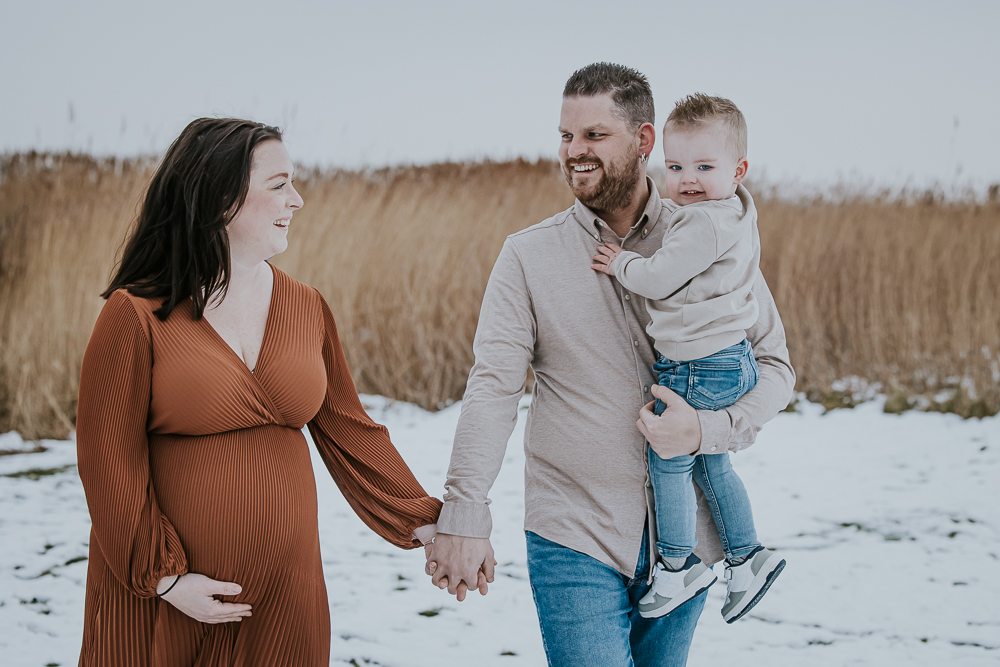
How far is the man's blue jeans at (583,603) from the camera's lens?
5.67ft

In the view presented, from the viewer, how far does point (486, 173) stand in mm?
8648

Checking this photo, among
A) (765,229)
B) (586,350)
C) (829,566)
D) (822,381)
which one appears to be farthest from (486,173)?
(586,350)

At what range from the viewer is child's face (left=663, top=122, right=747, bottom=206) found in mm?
1771

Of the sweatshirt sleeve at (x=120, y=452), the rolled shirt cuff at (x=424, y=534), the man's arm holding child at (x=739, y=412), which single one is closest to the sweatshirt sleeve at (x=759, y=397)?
the man's arm holding child at (x=739, y=412)

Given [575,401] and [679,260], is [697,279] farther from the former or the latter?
[575,401]

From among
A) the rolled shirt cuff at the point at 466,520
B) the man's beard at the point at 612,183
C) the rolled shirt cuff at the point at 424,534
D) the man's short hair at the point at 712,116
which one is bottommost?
the rolled shirt cuff at the point at 424,534

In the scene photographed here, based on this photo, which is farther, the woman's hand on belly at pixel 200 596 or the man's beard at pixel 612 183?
the man's beard at pixel 612 183

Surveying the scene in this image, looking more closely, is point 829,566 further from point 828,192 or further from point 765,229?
point 828,192

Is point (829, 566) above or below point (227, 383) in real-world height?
below

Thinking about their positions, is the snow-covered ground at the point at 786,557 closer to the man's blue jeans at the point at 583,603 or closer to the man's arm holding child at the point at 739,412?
the man's blue jeans at the point at 583,603

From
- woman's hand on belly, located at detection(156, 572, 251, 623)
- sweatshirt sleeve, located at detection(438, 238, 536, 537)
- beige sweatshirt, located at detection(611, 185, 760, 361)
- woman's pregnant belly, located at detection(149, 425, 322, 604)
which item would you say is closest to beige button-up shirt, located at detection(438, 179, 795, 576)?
sweatshirt sleeve, located at detection(438, 238, 536, 537)

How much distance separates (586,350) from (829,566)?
2878mm

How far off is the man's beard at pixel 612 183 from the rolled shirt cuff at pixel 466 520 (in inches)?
30.6

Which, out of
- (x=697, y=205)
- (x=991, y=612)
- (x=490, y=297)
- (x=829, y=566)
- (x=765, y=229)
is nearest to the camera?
(x=697, y=205)
